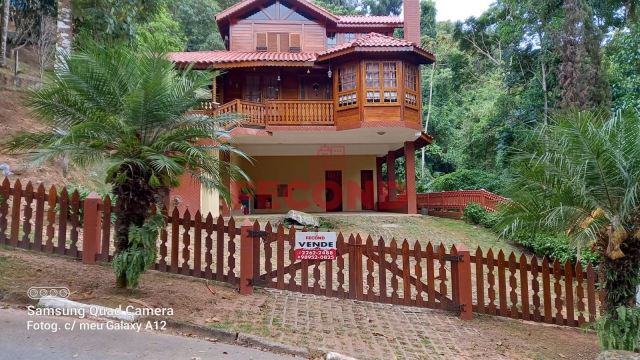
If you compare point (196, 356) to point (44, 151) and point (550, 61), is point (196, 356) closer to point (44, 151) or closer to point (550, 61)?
point (44, 151)

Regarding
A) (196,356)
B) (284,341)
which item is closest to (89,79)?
(196,356)

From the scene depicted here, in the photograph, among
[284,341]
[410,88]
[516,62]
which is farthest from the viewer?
[516,62]

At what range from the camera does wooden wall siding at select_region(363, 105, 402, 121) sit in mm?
13523

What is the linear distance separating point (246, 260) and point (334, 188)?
13.9 metres

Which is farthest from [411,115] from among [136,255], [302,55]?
[136,255]

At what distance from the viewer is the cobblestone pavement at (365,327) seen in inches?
166

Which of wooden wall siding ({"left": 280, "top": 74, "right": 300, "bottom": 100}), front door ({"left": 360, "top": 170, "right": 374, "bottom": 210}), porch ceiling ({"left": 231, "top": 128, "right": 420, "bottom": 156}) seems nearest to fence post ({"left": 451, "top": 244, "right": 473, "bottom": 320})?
porch ceiling ({"left": 231, "top": 128, "right": 420, "bottom": 156})

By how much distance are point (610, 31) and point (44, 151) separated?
21614mm

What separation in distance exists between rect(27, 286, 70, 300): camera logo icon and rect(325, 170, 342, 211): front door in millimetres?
15254

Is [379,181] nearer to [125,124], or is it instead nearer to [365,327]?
[365,327]

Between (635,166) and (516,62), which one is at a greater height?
(516,62)

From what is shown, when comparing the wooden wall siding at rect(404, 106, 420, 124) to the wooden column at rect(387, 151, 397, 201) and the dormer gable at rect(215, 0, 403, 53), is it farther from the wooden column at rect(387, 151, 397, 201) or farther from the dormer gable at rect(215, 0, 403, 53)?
the dormer gable at rect(215, 0, 403, 53)

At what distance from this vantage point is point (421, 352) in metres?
4.34

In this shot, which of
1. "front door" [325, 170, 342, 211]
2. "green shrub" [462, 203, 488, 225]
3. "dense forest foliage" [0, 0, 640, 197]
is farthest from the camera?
"front door" [325, 170, 342, 211]
